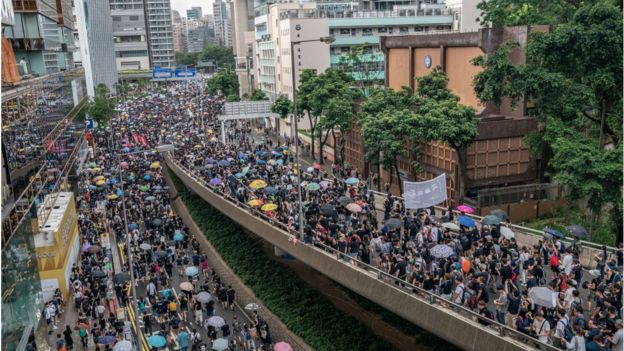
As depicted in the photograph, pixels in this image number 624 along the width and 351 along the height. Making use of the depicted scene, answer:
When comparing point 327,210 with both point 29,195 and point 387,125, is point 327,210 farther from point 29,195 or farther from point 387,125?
point 29,195

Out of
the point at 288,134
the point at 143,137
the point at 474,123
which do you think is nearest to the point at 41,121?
the point at 474,123

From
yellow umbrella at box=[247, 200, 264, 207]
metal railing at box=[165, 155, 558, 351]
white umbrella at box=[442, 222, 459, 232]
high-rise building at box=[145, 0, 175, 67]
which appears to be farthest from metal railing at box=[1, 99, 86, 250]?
high-rise building at box=[145, 0, 175, 67]

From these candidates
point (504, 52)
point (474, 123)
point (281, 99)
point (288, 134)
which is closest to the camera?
point (504, 52)

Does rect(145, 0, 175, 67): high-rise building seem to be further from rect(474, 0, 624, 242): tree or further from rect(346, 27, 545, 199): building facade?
rect(474, 0, 624, 242): tree

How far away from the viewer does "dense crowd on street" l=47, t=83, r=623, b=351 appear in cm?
1464

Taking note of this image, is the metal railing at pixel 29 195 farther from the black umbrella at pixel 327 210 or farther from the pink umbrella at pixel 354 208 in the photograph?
the pink umbrella at pixel 354 208

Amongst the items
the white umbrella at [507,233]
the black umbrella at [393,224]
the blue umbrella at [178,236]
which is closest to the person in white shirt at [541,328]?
the white umbrella at [507,233]

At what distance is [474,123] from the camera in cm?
2958

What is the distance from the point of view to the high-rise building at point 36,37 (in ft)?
96.5

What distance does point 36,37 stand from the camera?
1265 inches

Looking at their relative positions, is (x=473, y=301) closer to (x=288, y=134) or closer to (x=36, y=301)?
(x=36, y=301)

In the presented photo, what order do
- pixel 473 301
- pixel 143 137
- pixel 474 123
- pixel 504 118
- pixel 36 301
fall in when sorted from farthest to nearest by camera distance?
pixel 143 137, pixel 504 118, pixel 474 123, pixel 36 301, pixel 473 301

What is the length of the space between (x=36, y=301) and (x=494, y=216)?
17.5 metres

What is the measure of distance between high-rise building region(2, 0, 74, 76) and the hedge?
539 inches
